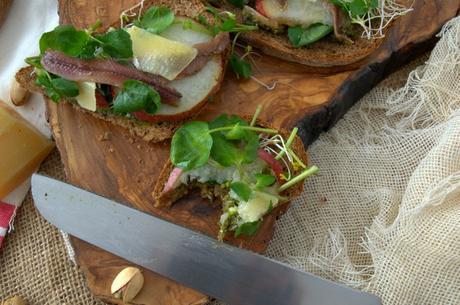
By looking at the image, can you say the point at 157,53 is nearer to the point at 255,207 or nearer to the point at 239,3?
the point at 239,3

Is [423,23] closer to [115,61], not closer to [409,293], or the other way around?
[409,293]

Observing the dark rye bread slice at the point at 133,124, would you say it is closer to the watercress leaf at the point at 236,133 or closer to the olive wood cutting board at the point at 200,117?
the olive wood cutting board at the point at 200,117

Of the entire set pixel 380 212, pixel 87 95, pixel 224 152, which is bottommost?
pixel 380 212

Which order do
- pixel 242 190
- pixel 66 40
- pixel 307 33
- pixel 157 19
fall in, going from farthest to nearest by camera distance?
pixel 307 33
pixel 157 19
pixel 66 40
pixel 242 190

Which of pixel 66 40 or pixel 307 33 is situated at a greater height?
pixel 66 40

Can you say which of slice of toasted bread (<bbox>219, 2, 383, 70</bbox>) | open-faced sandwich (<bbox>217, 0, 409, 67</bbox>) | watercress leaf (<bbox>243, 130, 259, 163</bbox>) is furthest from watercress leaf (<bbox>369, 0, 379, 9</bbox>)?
watercress leaf (<bbox>243, 130, 259, 163</bbox>)

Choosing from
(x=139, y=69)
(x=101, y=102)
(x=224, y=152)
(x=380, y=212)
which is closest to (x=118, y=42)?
(x=139, y=69)

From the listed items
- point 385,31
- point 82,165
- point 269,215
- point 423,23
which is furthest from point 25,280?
point 423,23
